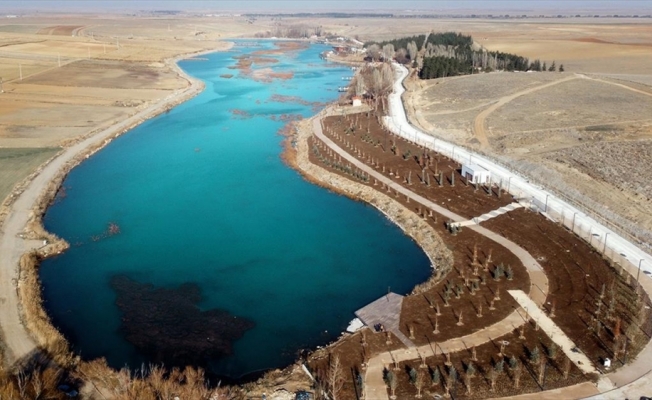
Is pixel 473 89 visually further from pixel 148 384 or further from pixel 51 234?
pixel 148 384

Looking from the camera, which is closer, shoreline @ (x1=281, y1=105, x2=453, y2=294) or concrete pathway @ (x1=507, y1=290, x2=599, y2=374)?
concrete pathway @ (x1=507, y1=290, x2=599, y2=374)

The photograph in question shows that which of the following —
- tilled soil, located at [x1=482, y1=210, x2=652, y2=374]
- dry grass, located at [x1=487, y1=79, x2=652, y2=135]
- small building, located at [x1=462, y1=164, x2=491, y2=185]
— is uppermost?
dry grass, located at [x1=487, y1=79, x2=652, y2=135]

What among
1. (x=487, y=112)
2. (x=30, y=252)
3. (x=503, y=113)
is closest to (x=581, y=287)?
(x=30, y=252)

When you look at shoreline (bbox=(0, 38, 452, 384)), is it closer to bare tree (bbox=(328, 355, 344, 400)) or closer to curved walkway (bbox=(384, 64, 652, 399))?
bare tree (bbox=(328, 355, 344, 400))

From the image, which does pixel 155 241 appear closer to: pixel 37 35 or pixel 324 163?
pixel 324 163

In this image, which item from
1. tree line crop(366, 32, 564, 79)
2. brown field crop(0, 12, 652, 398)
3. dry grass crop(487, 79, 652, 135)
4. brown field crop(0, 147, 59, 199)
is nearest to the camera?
brown field crop(0, 12, 652, 398)

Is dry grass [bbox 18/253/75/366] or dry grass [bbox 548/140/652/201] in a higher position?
dry grass [bbox 548/140/652/201]

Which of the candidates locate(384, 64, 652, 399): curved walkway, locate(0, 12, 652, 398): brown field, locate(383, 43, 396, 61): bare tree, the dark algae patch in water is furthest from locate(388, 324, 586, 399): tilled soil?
locate(383, 43, 396, 61): bare tree
